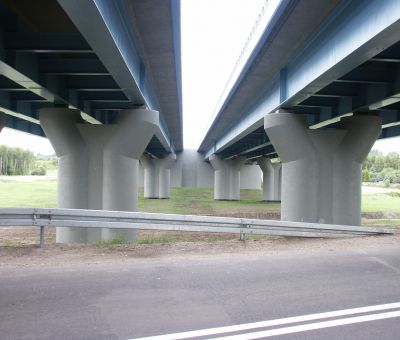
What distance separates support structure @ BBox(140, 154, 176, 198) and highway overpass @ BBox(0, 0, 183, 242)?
31.5 m

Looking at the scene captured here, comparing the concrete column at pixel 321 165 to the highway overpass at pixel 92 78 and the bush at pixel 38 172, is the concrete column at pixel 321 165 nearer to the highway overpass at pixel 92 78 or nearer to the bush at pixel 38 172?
the highway overpass at pixel 92 78

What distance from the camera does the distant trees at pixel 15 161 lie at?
118 meters

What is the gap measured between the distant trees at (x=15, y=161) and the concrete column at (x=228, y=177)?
89178 mm

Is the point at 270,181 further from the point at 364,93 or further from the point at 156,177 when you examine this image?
the point at 364,93

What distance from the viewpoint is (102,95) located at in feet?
44.0

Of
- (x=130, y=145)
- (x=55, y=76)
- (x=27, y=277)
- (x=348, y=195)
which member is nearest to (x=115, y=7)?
(x=55, y=76)

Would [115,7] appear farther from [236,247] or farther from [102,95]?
[102,95]

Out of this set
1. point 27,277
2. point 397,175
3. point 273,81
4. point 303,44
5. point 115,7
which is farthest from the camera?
point 397,175

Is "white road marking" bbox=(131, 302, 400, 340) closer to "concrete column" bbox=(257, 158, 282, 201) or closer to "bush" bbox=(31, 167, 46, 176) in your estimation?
"concrete column" bbox=(257, 158, 282, 201)

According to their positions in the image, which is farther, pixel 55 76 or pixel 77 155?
pixel 77 155

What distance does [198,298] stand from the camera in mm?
5047

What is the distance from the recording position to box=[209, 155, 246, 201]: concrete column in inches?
1887

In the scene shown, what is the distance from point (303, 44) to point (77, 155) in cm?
781

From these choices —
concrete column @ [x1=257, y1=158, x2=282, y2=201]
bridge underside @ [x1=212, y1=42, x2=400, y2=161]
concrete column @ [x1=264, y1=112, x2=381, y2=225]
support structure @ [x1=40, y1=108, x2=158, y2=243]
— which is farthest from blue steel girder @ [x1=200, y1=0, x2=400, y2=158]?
concrete column @ [x1=257, y1=158, x2=282, y2=201]
